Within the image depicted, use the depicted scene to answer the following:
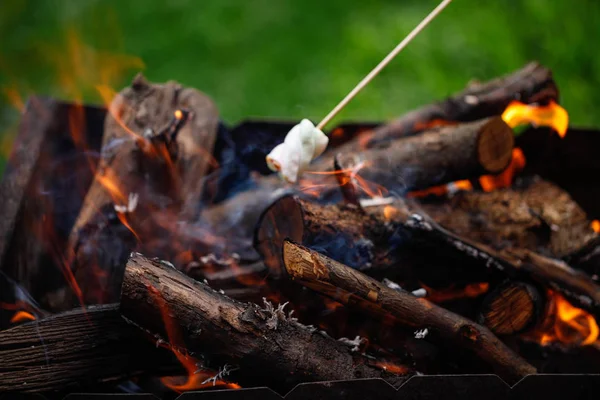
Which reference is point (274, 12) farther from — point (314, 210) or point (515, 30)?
point (314, 210)

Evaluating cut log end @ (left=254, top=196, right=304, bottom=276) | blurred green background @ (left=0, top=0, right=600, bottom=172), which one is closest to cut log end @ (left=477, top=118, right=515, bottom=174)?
cut log end @ (left=254, top=196, right=304, bottom=276)

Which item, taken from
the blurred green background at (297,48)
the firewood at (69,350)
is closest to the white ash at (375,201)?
the firewood at (69,350)

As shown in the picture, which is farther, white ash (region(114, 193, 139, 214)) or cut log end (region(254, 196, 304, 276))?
white ash (region(114, 193, 139, 214))

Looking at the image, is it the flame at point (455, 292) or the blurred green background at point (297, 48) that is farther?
the blurred green background at point (297, 48)

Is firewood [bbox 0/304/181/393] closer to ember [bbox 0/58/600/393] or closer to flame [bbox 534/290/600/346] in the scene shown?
ember [bbox 0/58/600/393]

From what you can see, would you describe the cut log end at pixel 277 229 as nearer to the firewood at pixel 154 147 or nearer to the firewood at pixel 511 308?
the firewood at pixel 154 147

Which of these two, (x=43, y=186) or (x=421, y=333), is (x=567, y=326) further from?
(x=43, y=186)

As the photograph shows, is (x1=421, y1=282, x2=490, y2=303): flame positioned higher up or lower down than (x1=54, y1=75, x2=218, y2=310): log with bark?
lower down
